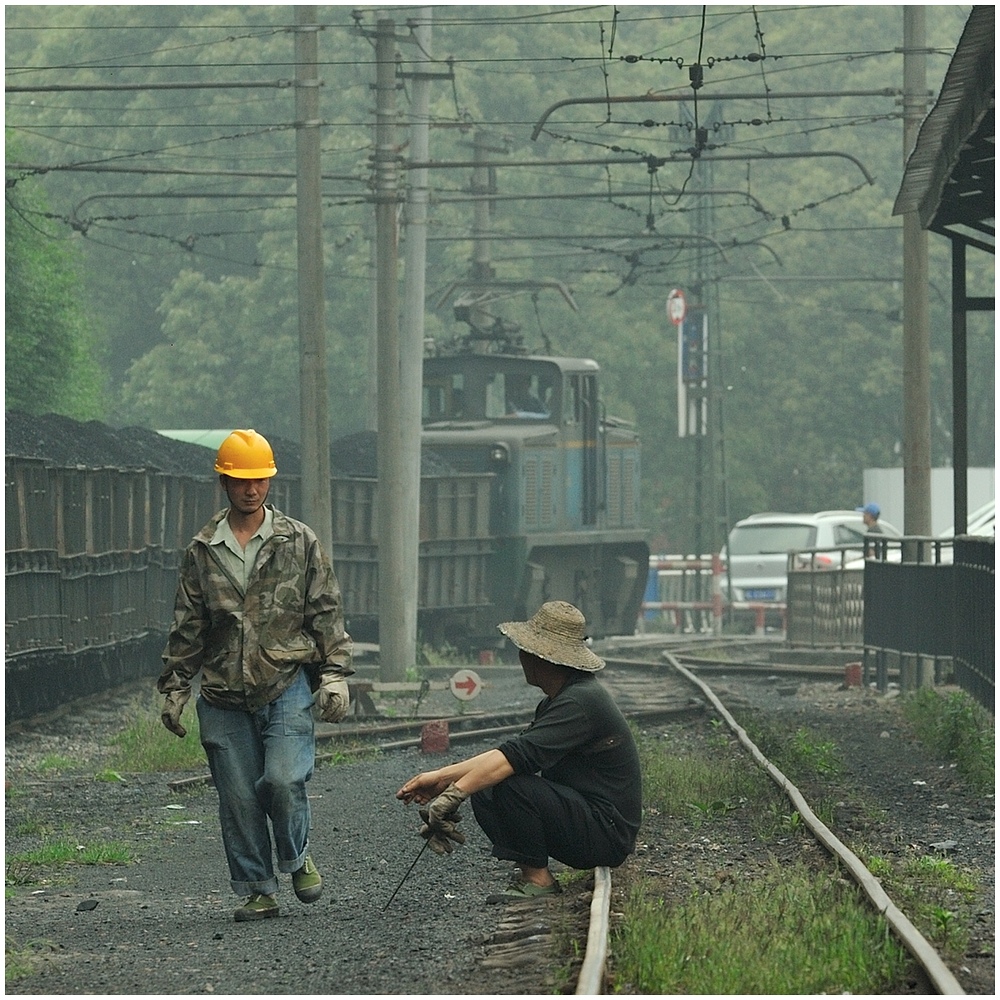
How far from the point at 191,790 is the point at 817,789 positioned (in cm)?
399

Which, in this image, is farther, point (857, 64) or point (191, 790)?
point (857, 64)

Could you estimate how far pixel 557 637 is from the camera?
8125 mm

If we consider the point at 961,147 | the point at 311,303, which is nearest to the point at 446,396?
the point at 311,303

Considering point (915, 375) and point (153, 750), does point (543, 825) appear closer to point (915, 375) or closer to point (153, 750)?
point (153, 750)

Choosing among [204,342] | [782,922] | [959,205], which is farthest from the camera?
[204,342]

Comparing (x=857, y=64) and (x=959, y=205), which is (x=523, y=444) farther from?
(x=857, y=64)

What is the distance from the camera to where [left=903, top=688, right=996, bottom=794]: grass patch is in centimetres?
1327

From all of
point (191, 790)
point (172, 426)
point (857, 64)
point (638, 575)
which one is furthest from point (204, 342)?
point (191, 790)

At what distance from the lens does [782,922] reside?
7.27 m

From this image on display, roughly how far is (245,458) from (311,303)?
12.4 m

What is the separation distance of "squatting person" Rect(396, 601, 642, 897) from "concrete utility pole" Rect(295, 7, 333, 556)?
1206 centimetres

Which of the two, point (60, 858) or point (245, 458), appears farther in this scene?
point (60, 858)

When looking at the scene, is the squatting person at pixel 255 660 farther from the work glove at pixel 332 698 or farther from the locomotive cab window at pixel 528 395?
the locomotive cab window at pixel 528 395

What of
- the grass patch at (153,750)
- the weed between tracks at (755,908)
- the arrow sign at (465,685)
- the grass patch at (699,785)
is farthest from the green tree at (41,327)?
the weed between tracks at (755,908)
